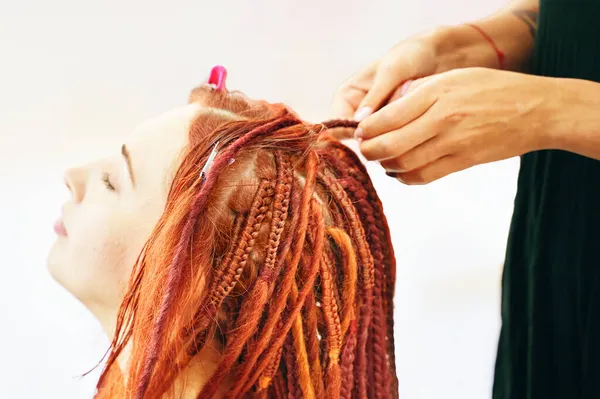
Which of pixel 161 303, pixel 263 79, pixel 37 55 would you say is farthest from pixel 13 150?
pixel 161 303

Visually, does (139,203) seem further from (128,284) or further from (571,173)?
(571,173)

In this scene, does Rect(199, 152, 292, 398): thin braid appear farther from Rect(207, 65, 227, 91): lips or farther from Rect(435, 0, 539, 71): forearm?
Rect(435, 0, 539, 71): forearm

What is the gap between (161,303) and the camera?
2.18ft

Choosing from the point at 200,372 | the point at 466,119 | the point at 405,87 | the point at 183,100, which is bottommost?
the point at 200,372

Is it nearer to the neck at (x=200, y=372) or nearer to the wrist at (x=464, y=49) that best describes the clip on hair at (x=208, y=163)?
the neck at (x=200, y=372)

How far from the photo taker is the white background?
1.47 metres

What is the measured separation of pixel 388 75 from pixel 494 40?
0.24 meters

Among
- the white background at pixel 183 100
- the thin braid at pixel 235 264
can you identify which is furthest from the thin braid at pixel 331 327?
the white background at pixel 183 100

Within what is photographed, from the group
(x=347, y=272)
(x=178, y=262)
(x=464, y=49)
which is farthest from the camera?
(x=464, y=49)

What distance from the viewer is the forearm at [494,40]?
985 millimetres

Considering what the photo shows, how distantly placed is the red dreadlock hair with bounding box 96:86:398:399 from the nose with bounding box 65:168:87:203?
0.20 metres

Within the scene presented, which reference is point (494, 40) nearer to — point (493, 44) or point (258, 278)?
point (493, 44)

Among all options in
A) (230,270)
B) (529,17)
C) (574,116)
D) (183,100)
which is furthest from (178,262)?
(183,100)

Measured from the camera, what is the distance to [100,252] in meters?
0.81
